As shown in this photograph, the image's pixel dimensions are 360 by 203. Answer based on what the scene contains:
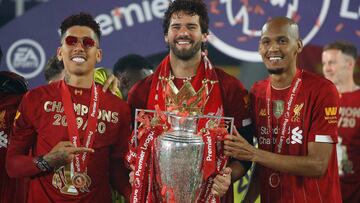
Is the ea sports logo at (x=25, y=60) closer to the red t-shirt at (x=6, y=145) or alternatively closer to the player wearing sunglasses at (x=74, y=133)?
the red t-shirt at (x=6, y=145)

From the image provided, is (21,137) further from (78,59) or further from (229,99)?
(229,99)

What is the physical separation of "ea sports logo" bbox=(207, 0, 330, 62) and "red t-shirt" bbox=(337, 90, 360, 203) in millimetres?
863

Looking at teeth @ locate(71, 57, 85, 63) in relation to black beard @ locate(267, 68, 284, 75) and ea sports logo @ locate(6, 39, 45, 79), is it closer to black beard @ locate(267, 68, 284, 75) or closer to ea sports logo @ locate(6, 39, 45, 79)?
black beard @ locate(267, 68, 284, 75)

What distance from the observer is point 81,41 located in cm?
362

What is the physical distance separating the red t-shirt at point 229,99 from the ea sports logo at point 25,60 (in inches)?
118

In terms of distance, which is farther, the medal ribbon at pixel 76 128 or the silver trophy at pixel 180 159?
the medal ribbon at pixel 76 128

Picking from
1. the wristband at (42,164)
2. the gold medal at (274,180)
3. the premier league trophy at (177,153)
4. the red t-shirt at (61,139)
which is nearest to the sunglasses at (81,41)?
the red t-shirt at (61,139)

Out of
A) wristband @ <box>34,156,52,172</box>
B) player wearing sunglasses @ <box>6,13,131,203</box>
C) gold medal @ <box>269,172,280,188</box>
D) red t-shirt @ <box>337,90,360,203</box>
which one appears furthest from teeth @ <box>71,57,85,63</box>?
red t-shirt @ <box>337,90,360,203</box>

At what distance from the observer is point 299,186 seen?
12.2 ft

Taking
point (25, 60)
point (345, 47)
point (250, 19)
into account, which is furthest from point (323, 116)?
point (25, 60)

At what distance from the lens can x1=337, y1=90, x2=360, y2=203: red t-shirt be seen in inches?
223

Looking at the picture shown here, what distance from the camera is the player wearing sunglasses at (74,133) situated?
3.49 metres

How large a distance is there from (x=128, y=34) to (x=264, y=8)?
1.25 metres

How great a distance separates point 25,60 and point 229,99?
3.32 m
